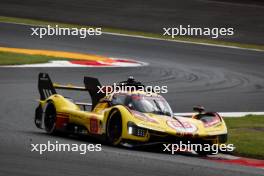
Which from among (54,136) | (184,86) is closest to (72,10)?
(184,86)

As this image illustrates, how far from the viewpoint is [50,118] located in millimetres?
16797

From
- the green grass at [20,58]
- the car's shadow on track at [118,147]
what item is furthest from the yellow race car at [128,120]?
the green grass at [20,58]

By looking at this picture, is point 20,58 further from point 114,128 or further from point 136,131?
point 136,131

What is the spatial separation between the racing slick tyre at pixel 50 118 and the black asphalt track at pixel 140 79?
0.18 m

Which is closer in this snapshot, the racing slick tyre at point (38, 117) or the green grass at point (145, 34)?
the racing slick tyre at point (38, 117)

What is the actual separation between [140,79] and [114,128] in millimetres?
10592

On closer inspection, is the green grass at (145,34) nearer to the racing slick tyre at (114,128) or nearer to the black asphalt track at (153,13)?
the black asphalt track at (153,13)

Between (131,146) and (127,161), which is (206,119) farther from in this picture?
(127,161)

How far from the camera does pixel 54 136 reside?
Answer: 1625cm

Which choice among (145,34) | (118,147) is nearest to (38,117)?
(118,147)

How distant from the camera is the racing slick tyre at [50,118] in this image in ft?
54.4

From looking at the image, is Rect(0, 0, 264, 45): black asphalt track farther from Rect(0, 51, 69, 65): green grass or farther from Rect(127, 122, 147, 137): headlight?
Rect(127, 122, 147, 137): headlight

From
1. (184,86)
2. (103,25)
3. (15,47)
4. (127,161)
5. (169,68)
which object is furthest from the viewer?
(103,25)

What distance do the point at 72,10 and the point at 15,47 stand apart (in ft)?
23.5
